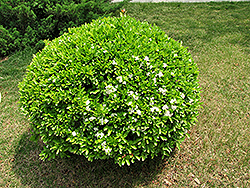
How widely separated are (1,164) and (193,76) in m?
3.81

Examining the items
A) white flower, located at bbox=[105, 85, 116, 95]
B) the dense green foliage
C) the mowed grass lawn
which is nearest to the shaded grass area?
the mowed grass lawn

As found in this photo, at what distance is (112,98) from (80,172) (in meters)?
1.62

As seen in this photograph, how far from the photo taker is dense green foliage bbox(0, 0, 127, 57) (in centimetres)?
616

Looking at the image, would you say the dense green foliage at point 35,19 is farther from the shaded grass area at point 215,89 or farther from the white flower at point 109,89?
the white flower at point 109,89

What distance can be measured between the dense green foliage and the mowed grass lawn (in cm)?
54

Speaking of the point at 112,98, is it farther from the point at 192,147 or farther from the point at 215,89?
the point at 215,89

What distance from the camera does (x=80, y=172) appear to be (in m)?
3.65

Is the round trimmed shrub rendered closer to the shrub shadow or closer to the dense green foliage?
the shrub shadow

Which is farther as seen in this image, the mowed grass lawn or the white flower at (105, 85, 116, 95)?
the mowed grass lawn

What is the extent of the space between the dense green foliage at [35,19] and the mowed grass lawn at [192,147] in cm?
54

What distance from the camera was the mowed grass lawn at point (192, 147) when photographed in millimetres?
3533

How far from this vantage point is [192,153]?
386cm

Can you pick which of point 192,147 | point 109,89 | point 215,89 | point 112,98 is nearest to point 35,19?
point 109,89

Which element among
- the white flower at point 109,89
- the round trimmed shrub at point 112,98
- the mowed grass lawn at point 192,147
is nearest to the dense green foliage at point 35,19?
the mowed grass lawn at point 192,147
